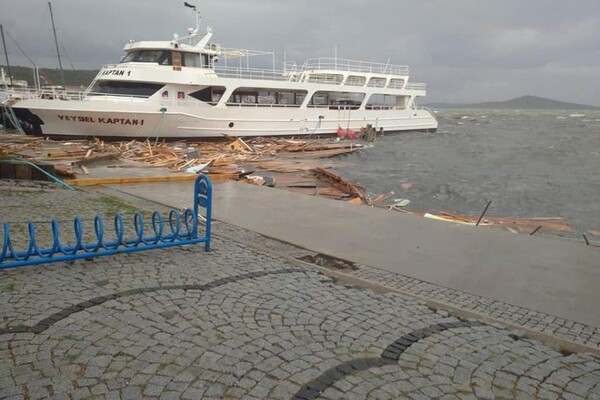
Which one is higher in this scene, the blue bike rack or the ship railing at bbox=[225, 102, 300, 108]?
the ship railing at bbox=[225, 102, 300, 108]

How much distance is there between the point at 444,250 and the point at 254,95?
2355cm

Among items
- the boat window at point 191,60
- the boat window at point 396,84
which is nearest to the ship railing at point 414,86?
the boat window at point 396,84

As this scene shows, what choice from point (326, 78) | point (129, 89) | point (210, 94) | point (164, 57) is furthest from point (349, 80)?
point (129, 89)

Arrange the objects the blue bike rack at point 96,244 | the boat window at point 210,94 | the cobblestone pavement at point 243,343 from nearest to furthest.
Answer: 1. the cobblestone pavement at point 243,343
2. the blue bike rack at point 96,244
3. the boat window at point 210,94

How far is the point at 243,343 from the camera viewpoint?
3.12 m

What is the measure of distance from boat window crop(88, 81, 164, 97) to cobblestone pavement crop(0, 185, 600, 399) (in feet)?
66.2

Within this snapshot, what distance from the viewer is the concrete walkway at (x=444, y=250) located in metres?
4.39

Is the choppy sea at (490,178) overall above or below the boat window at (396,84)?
below

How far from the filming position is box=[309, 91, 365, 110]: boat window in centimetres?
3105

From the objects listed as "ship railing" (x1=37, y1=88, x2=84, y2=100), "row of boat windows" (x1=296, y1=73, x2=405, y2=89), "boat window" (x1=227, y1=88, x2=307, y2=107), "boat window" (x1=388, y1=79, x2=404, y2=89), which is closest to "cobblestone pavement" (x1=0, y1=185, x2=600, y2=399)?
"ship railing" (x1=37, y1=88, x2=84, y2=100)

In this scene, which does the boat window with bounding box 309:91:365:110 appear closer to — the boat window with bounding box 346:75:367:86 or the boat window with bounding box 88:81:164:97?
the boat window with bounding box 346:75:367:86

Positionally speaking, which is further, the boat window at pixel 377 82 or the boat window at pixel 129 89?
the boat window at pixel 377 82

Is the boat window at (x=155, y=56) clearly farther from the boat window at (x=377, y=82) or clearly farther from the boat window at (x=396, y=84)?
the boat window at (x=396, y=84)

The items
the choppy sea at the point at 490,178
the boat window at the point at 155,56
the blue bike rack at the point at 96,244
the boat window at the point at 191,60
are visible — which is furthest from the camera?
the boat window at the point at 191,60
